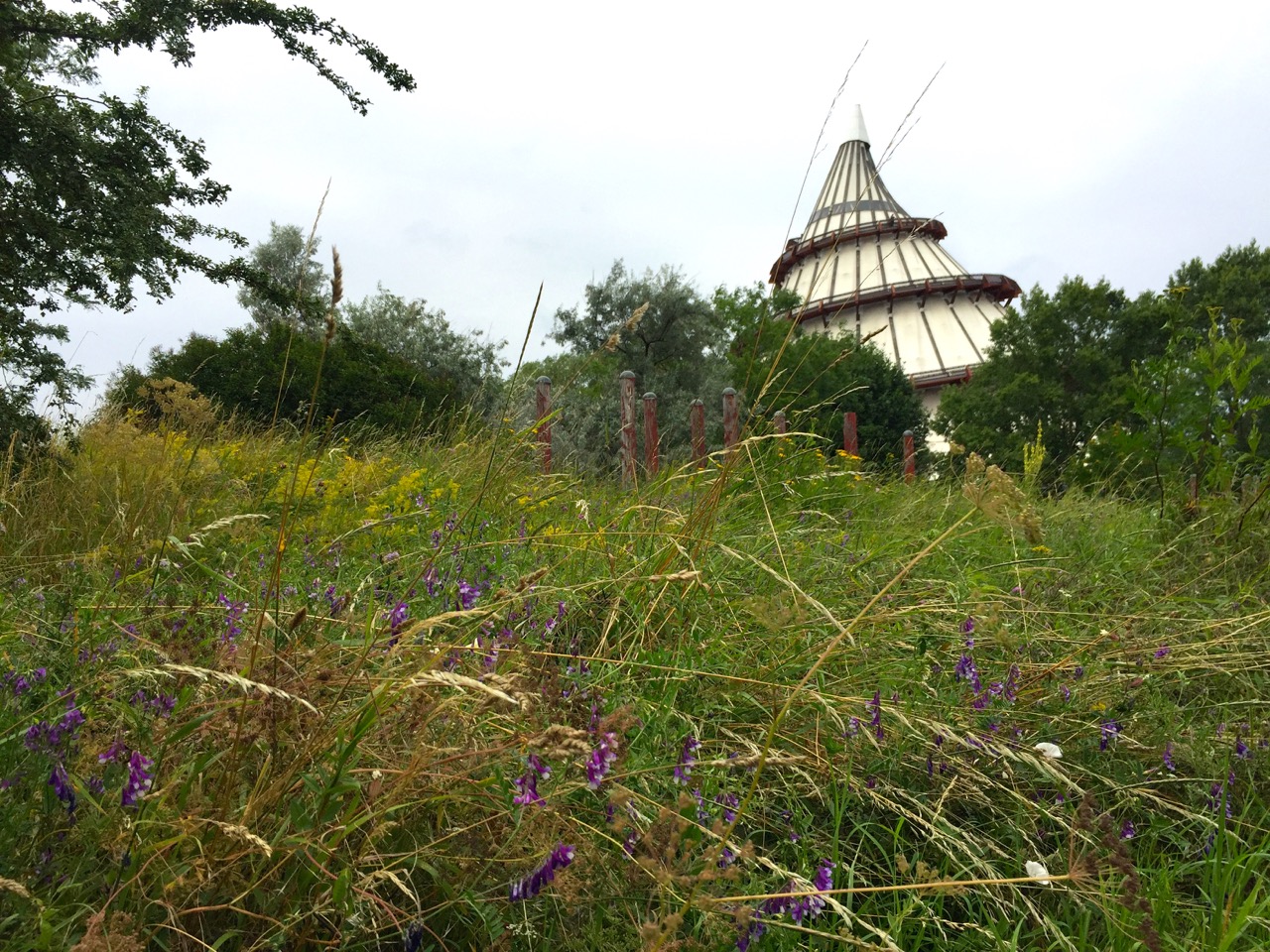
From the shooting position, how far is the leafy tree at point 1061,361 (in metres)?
27.4

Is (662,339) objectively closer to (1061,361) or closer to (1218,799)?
(1061,361)

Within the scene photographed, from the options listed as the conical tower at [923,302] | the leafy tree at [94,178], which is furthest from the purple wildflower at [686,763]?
the conical tower at [923,302]

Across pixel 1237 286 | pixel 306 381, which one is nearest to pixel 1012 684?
pixel 306 381

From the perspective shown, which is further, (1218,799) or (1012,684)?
(1012,684)

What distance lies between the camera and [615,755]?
1315 mm

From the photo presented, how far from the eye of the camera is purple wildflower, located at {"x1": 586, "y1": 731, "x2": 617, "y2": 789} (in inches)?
49.3

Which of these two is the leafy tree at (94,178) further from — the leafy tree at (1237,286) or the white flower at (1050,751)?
the leafy tree at (1237,286)

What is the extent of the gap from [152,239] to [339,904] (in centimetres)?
770

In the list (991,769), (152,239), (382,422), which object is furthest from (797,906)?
(382,422)

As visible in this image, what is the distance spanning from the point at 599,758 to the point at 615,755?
1.0 inches

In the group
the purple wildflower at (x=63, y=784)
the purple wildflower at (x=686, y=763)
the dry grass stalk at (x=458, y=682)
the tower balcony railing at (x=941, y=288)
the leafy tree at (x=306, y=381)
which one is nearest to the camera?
the dry grass stalk at (x=458, y=682)

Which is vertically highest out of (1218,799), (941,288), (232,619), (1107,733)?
(941,288)

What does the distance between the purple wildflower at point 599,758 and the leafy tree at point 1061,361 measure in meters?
28.0

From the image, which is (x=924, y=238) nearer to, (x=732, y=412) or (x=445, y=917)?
(x=732, y=412)
